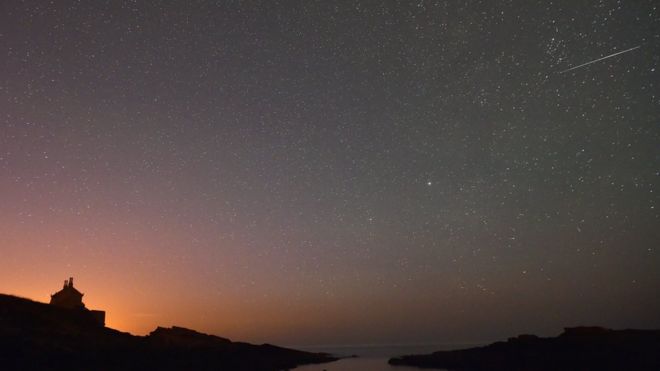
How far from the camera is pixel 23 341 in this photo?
35.5 meters

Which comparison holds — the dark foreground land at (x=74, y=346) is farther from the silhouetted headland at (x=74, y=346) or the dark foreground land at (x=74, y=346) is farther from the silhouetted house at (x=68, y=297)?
the silhouetted house at (x=68, y=297)

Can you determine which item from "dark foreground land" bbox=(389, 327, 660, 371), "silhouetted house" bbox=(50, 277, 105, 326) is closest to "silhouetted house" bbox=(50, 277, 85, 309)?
"silhouetted house" bbox=(50, 277, 105, 326)

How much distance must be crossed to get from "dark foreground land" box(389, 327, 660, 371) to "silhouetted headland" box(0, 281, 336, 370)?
37273mm

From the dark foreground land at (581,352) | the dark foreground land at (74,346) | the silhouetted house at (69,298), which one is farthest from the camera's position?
the silhouetted house at (69,298)

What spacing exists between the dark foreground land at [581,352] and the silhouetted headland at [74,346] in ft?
122

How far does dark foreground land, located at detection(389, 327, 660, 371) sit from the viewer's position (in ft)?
143

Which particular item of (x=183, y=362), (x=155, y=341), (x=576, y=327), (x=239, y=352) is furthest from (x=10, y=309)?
(x=576, y=327)

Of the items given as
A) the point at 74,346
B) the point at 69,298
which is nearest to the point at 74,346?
the point at 74,346

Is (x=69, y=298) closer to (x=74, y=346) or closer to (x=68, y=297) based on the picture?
(x=68, y=297)

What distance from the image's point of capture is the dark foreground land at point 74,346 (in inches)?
1347

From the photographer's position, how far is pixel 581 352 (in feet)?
166

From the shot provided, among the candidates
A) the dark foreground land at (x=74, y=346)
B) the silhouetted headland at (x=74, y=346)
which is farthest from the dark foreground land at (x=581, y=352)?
the dark foreground land at (x=74, y=346)

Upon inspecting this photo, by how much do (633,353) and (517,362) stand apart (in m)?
15.0

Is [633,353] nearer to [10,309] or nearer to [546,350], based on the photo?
[546,350]
